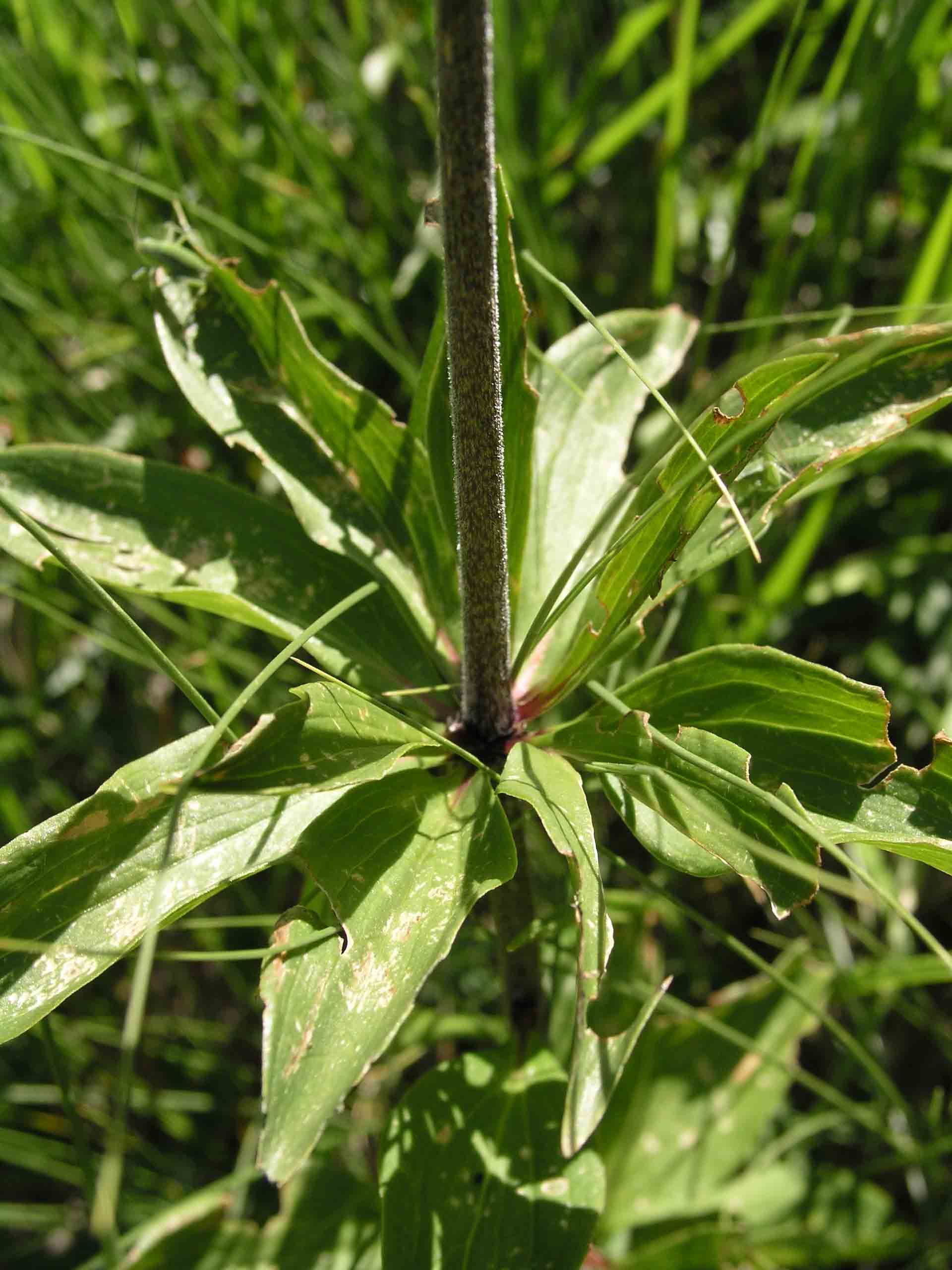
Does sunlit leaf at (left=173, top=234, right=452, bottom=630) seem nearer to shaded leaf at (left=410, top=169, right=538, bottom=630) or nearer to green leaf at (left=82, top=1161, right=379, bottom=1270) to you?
shaded leaf at (left=410, top=169, right=538, bottom=630)

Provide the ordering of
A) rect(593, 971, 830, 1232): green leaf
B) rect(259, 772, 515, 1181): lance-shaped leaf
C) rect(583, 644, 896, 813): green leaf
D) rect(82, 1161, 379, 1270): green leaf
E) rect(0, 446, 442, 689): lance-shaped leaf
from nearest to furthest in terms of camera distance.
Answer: rect(259, 772, 515, 1181): lance-shaped leaf, rect(583, 644, 896, 813): green leaf, rect(0, 446, 442, 689): lance-shaped leaf, rect(82, 1161, 379, 1270): green leaf, rect(593, 971, 830, 1232): green leaf

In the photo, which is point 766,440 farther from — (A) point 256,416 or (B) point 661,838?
(A) point 256,416

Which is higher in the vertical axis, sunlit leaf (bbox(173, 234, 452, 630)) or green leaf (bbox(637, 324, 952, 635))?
sunlit leaf (bbox(173, 234, 452, 630))

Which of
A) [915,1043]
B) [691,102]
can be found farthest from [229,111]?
[915,1043]

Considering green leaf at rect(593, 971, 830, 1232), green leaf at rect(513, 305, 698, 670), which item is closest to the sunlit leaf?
green leaf at rect(513, 305, 698, 670)

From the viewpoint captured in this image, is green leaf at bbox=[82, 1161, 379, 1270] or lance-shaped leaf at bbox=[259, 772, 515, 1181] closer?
lance-shaped leaf at bbox=[259, 772, 515, 1181]

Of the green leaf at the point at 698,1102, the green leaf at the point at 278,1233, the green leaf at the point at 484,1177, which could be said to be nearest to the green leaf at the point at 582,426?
the green leaf at the point at 484,1177

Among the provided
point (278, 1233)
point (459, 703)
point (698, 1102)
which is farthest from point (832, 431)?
point (278, 1233)

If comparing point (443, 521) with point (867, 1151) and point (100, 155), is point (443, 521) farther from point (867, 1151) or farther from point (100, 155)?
point (100, 155)
